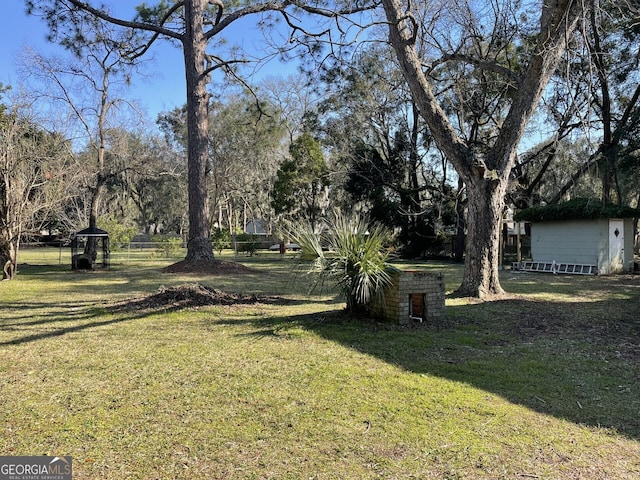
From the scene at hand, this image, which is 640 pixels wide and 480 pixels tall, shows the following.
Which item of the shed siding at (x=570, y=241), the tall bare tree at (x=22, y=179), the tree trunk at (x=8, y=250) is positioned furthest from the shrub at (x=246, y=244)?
the shed siding at (x=570, y=241)

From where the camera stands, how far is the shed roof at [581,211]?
1560cm

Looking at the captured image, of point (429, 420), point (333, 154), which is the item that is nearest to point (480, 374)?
point (429, 420)

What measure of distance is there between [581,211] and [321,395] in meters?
15.2

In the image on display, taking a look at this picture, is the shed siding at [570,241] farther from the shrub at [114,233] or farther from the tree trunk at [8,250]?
the shrub at [114,233]

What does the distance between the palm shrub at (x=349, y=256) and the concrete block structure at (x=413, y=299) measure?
148mm

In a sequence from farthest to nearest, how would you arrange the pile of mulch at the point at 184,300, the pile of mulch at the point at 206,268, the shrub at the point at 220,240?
the shrub at the point at 220,240, the pile of mulch at the point at 206,268, the pile of mulch at the point at 184,300

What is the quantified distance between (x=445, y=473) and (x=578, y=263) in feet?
53.1

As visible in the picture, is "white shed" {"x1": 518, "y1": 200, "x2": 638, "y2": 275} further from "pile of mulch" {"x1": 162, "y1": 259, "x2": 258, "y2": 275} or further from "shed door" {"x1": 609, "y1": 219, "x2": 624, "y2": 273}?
"pile of mulch" {"x1": 162, "y1": 259, "x2": 258, "y2": 275}

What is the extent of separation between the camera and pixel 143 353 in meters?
5.27

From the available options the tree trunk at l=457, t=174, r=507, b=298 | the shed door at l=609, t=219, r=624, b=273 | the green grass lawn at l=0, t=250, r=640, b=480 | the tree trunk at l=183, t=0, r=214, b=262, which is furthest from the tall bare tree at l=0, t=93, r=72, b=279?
the shed door at l=609, t=219, r=624, b=273

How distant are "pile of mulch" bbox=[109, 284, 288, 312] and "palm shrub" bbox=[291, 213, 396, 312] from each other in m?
2.43

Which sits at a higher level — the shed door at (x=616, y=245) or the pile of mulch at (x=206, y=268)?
the shed door at (x=616, y=245)

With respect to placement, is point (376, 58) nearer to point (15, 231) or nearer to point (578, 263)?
point (578, 263)

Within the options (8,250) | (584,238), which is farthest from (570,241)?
(8,250)
